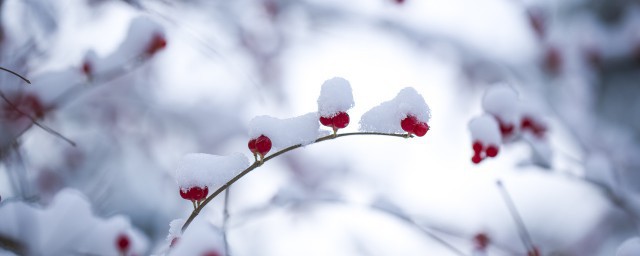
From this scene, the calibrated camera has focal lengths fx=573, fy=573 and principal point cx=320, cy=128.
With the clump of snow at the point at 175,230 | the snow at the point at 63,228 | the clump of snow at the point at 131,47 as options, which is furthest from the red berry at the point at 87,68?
the clump of snow at the point at 175,230

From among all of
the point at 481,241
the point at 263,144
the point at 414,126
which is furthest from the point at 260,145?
the point at 481,241

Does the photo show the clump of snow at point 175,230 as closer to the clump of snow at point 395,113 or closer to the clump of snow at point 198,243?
the clump of snow at point 198,243

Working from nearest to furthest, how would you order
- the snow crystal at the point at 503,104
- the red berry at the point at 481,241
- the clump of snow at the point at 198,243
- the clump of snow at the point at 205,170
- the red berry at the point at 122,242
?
the clump of snow at the point at 198,243
the clump of snow at the point at 205,170
the red berry at the point at 122,242
the snow crystal at the point at 503,104
the red berry at the point at 481,241

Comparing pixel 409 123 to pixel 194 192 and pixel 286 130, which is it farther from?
pixel 194 192

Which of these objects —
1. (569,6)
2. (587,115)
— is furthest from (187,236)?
(569,6)

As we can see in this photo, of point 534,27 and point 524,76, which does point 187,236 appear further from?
point 524,76
